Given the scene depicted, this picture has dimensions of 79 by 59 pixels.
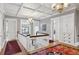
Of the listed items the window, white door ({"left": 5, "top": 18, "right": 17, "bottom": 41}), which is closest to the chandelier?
the window

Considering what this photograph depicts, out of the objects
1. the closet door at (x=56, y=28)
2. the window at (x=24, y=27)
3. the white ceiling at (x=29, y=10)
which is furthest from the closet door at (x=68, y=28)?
the window at (x=24, y=27)

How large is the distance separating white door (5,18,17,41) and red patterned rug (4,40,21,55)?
0.09 meters

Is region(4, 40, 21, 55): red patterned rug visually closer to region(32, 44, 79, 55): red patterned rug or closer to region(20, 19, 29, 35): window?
region(20, 19, 29, 35): window

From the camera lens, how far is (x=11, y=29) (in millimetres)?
1998

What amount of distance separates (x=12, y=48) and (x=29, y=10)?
79cm

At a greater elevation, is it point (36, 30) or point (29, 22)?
point (29, 22)

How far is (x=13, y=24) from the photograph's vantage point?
1979 mm

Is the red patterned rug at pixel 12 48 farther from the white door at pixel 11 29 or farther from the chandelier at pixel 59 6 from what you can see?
the chandelier at pixel 59 6

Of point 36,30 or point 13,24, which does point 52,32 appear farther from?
Answer: point 13,24

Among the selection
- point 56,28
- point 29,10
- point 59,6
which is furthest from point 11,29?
point 59,6

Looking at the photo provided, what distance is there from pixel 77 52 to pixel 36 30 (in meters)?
0.88

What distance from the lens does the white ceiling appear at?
193cm

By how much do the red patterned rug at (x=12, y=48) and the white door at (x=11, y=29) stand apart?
88 millimetres
